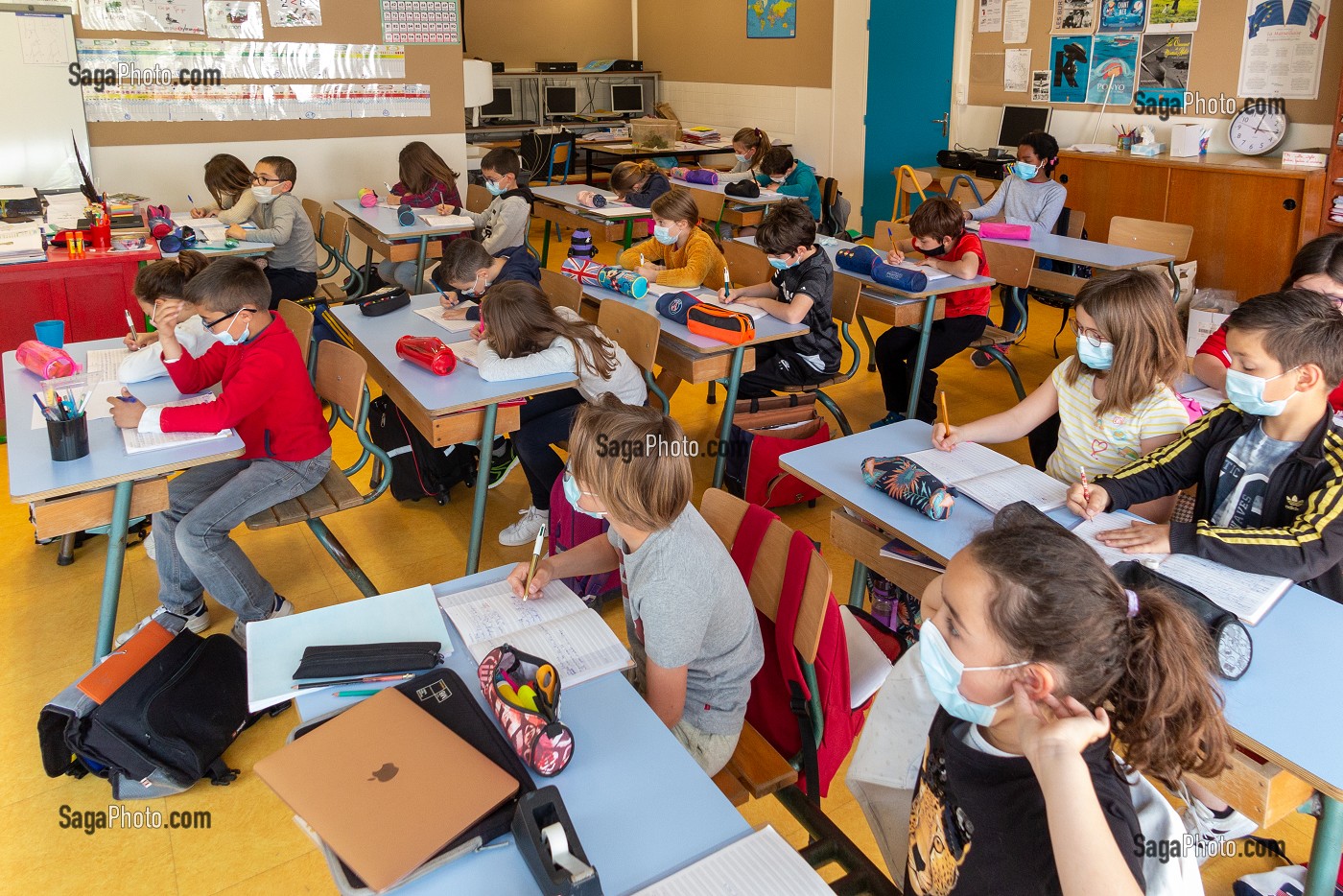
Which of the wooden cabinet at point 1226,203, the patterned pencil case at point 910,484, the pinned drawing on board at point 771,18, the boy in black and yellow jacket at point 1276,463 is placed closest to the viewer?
the boy in black and yellow jacket at point 1276,463

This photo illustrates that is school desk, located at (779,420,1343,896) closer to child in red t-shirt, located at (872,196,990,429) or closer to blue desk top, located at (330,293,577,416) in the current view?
blue desk top, located at (330,293,577,416)

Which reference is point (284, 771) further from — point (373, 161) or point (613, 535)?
point (373, 161)

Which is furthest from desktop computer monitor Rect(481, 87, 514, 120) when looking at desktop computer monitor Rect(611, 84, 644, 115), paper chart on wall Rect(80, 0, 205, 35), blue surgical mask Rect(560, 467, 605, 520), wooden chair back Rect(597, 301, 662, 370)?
blue surgical mask Rect(560, 467, 605, 520)

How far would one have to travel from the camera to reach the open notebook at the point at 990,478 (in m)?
2.10

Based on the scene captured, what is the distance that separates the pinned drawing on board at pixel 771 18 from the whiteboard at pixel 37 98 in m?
5.63

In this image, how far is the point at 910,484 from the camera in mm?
2102

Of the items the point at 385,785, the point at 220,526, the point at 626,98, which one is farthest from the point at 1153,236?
the point at 626,98

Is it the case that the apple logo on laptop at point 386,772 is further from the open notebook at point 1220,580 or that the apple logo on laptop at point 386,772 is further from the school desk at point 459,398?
the school desk at point 459,398

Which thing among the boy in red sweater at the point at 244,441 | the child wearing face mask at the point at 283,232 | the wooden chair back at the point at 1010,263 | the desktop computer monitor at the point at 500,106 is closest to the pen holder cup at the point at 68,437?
the boy in red sweater at the point at 244,441

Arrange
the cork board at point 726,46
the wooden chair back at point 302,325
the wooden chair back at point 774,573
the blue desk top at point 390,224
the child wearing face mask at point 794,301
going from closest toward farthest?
the wooden chair back at point 774,573 < the wooden chair back at point 302,325 < the child wearing face mask at point 794,301 < the blue desk top at point 390,224 < the cork board at point 726,46

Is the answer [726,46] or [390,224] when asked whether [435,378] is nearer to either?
[390,224]

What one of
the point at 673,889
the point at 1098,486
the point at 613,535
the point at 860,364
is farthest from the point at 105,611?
the point at 860,364

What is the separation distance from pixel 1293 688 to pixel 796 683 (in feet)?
2.50

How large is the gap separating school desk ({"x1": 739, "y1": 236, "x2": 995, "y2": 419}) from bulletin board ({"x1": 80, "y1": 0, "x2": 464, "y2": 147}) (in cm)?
396
